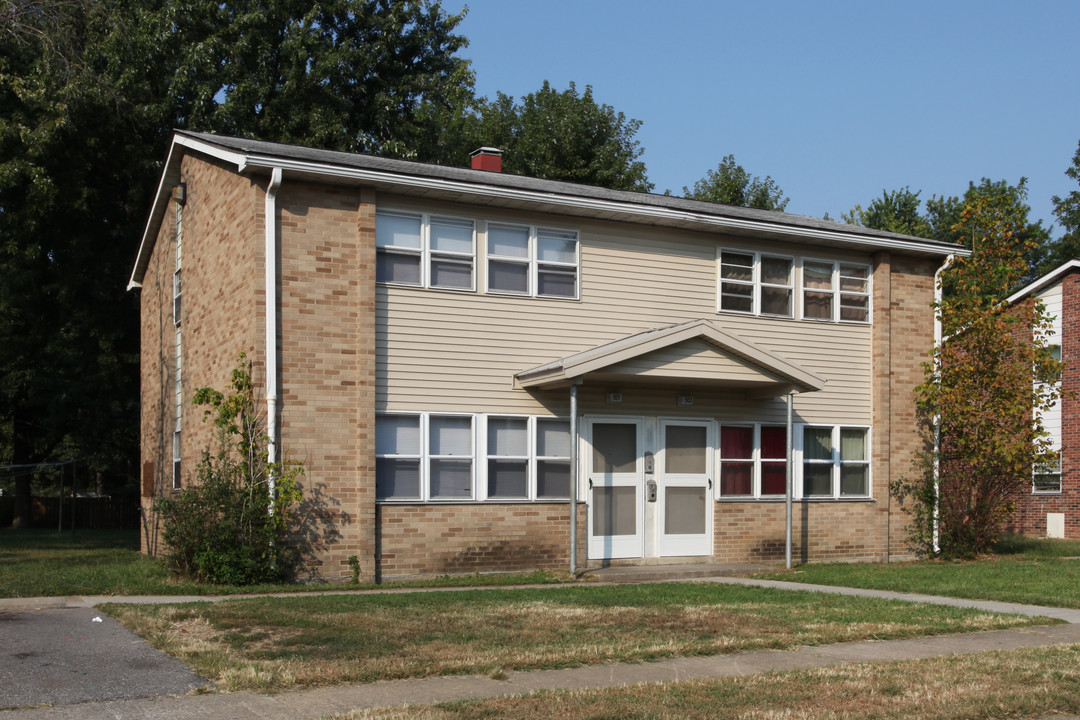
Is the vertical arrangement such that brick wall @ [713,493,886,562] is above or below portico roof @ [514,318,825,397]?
below

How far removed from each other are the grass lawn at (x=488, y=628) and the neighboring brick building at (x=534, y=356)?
2.75 metres

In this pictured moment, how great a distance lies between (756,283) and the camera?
17984mm

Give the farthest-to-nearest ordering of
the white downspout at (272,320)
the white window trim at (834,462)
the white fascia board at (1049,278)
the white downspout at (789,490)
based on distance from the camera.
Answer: the white fascia board at (1049,278), the white window trim at (834,462), the white downspout at (789,490), the white downspout at (272,320)

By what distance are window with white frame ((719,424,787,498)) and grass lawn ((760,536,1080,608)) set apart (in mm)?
1418

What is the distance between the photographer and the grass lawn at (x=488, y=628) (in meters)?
7.97

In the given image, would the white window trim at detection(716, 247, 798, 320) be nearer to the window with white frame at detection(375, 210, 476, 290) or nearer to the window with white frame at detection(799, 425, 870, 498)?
the window with white frame at detection(799, 425, 870, 498)

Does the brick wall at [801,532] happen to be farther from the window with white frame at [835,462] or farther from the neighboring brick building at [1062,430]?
the neighboring brick building at [1062,430]

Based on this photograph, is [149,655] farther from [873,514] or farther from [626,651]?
[873,514]

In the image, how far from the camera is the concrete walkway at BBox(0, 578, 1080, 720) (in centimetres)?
662

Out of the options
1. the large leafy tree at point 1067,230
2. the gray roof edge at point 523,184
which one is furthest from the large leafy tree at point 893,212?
the gray roof edge at point 523,184

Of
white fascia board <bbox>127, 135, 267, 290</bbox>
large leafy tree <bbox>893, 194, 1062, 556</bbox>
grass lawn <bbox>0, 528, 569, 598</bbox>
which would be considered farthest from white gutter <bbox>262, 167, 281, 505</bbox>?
large leafy tree <bbox>893, 194, 1062, 556</bbox>

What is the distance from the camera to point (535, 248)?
16.2m

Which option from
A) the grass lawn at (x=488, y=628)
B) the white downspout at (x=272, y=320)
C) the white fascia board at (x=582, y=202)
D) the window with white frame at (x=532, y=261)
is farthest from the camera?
the window with white frame at (x=532, y=261)

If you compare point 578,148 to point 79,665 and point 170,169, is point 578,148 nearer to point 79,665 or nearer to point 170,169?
point 170,169
